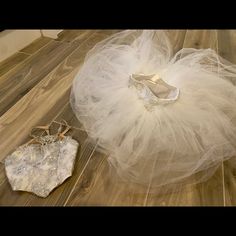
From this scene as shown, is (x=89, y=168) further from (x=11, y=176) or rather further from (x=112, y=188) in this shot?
(x=11, y=176)

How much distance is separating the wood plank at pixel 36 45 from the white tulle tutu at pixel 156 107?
1.62ft

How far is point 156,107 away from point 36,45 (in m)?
0.96

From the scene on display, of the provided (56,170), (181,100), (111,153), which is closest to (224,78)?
(181,100)

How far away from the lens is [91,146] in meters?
0.98

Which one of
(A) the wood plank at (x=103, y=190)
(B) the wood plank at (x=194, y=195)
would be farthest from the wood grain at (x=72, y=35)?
(B) the wood plank at (x=194, y=195)

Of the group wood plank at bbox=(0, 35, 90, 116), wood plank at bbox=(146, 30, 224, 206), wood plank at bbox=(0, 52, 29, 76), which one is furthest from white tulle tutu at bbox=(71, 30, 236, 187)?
wood plank at bbox=(0, 52, 29, 76)

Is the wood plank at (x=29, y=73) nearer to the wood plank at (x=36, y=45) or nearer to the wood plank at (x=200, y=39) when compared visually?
the wood plank at (x=36, y=45)

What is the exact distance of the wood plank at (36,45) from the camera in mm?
1577

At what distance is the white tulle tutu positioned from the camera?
859mm

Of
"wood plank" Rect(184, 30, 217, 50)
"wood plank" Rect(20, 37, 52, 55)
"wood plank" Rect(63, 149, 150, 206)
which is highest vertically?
"wood plank" Rect(20, 37, 52, 55)

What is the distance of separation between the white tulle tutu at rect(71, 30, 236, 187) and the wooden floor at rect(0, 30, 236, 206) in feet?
0.15

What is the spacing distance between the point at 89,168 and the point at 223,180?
16.6 inches

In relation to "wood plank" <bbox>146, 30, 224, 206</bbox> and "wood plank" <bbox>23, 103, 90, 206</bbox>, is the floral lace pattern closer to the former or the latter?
"wood plank" <bbox>23, 103, 90, 206</bbox>

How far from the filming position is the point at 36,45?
5.37 feet
